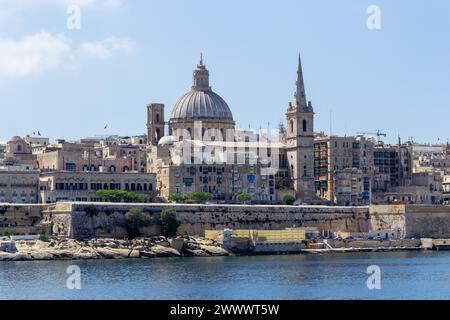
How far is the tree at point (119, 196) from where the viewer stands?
3002 inches

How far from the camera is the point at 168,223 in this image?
6881 cm

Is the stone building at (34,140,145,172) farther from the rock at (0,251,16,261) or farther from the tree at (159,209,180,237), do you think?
the rock at (0,251,16,261)

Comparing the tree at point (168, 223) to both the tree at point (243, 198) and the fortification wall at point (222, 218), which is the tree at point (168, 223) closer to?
the fortification wall at point (222, 218)

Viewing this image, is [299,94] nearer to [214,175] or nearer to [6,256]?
[214,175]

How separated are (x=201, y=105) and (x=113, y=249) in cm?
3610

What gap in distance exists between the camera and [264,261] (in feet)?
194

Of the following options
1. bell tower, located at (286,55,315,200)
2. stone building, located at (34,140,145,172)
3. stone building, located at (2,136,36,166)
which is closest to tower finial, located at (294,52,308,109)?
bell tower, located at (286,55,315,200)

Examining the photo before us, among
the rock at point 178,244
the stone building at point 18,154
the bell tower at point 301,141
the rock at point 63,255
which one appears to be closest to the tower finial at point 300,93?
the bell tower at point 301,141

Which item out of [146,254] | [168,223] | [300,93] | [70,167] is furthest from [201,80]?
[146,254]

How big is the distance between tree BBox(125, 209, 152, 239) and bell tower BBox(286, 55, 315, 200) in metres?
23.5

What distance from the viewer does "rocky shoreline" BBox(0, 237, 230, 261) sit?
5988cm

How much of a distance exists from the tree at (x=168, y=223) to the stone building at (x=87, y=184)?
31.9 feet
